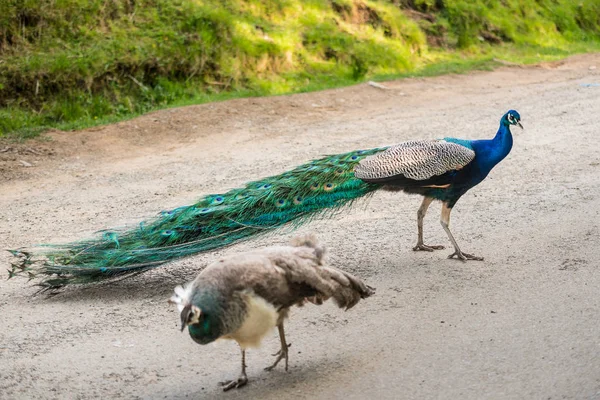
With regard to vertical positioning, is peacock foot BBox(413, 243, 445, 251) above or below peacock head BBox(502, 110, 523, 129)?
below

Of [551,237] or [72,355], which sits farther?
[551,237]

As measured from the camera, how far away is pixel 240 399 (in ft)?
15.1

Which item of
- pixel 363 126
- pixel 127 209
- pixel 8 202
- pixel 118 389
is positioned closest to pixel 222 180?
pixel 127 209

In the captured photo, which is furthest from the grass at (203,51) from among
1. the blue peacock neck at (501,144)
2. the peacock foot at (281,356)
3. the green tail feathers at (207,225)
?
the peacock foot at (281,356)

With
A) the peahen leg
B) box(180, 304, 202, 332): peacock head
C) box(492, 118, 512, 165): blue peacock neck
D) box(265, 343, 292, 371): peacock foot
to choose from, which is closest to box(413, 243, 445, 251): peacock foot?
the peahen leg

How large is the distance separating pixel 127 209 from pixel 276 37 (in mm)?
7509

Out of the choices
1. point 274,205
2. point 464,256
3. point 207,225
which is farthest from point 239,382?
point 464,256

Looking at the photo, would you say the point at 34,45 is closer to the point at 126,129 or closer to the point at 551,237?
the point at 126,129

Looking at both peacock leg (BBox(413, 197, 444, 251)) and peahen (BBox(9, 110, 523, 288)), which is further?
peacock leg (BBox(413, 197, 444, 251))

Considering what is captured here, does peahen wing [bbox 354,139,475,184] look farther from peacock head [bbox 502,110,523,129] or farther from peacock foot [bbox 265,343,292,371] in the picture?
peacock foot [bbox 265,343,292,371]

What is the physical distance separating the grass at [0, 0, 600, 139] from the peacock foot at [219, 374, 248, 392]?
724 cm

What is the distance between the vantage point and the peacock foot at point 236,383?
4.67m

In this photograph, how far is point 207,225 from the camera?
6.32 m

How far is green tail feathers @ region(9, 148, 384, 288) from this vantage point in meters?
6.05
